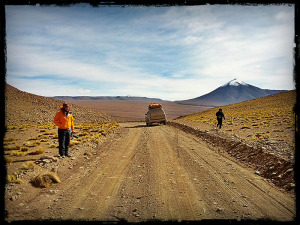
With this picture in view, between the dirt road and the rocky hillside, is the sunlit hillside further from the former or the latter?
the rocky hillside

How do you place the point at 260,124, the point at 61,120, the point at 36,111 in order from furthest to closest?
the point at 36,111 < the point at 260,124 < the point at 61,120

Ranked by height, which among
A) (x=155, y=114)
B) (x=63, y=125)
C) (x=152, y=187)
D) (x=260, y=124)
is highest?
(x=155, y=114)

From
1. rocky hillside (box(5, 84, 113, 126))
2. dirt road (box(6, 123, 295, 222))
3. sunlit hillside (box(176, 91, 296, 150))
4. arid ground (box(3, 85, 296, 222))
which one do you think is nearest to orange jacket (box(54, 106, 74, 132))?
arid ground (box(3, 85, 296, 222))

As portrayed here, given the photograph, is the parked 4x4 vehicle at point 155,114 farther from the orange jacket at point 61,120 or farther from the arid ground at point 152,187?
the orange jacket at point 61,120

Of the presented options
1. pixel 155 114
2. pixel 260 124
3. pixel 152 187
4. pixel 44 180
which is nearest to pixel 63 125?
pixel 44 180

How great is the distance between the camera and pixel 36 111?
41688 mm

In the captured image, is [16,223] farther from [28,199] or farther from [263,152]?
[263,152]

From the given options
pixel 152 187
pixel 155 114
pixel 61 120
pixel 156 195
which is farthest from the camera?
pixel 155 114

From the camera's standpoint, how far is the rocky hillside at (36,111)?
3641 centimetres

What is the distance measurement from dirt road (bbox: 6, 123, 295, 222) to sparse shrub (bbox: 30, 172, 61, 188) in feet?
0.61

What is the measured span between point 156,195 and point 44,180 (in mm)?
3049

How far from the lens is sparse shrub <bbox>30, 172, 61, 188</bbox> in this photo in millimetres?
4797

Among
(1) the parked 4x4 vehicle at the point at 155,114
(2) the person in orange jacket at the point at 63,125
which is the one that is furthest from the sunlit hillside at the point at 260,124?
(2) the person in orange jacket at the point at 63,125

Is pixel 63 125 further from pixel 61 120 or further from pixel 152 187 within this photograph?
pixel 152 187
